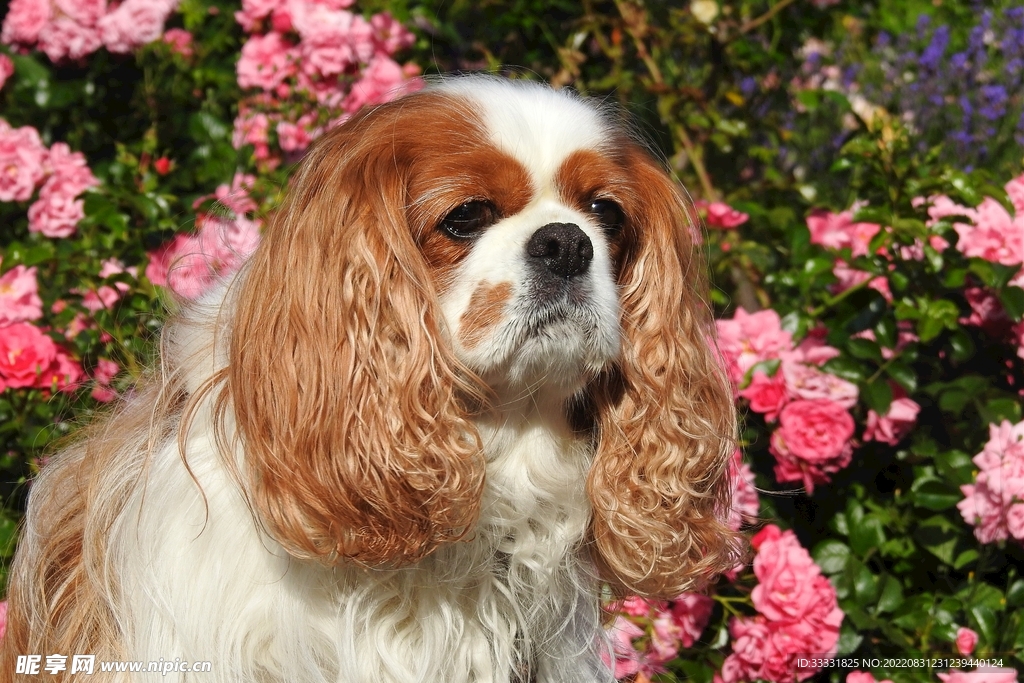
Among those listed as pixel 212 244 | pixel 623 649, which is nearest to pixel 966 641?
pixel 623 649

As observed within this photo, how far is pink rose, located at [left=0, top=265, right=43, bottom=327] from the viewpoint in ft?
8.64

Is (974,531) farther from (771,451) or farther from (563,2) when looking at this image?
(563,2)

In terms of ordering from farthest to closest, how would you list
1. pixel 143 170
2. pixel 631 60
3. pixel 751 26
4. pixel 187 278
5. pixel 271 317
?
1. pixel 631 60
2. pixel 751 26
3. pixel 143 170
4. pixel 187 278
5. pixel 271 317

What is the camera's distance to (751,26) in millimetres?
3709

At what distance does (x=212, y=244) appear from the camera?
2.67m

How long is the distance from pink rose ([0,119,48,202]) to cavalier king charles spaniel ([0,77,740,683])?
1143 millimetres

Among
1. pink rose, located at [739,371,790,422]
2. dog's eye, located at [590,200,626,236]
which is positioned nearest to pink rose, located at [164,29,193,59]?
dog's eye, located at [590,200,626,236]

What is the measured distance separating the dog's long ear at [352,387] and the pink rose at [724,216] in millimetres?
1508

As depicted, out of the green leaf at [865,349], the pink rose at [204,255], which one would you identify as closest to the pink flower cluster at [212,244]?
the pink rose at [204,255]

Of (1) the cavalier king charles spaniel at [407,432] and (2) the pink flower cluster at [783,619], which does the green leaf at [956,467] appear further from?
(1) the cavalier king charles spaniel at [407,432]

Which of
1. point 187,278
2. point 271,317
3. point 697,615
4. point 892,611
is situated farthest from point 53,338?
point 892,611

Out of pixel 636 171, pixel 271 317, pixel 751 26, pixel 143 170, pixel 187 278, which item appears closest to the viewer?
pixel 271 317

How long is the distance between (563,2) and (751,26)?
665 mm

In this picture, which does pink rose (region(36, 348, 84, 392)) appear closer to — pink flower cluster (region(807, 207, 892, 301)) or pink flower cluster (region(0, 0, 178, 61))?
pink flower cluster (region(0, 0, 178, 61))
